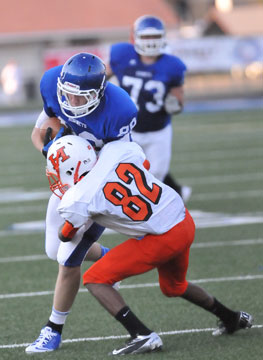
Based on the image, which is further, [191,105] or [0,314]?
[191,105]

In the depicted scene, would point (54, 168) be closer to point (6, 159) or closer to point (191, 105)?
point (6, 159)

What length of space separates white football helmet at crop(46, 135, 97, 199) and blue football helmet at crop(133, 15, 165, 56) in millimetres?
3541

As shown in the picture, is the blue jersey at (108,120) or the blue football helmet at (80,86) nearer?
the blue football helmet at (80,86)

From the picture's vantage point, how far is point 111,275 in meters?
3.84

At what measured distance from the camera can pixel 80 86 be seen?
12.5 ft

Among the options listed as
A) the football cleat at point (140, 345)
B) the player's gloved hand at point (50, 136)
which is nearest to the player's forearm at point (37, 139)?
the player's gloved hand at point (50, 136)

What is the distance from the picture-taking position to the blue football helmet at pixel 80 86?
381cm

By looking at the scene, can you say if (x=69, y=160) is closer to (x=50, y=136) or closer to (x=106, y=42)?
(x=50, y=136)

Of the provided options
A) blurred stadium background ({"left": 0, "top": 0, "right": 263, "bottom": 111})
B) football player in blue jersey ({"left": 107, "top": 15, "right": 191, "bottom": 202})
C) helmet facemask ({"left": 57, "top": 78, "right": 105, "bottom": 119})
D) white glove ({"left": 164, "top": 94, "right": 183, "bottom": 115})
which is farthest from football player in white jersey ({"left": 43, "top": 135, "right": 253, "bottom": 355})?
blurred stadium background ({"left": 0, "top": 0, "right": 263, "bottom": 111})

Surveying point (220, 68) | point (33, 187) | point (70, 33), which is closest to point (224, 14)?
point (70, 33)

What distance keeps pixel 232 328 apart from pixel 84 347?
75 centimetres

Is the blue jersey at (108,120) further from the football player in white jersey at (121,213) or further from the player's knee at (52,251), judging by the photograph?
the player's knee at (52,251)

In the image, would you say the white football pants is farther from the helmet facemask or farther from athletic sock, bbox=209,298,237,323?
athletic sock, bbox=209,298,237,323

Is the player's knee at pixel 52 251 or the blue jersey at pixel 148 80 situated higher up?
the player's knee at pixel 52 251
